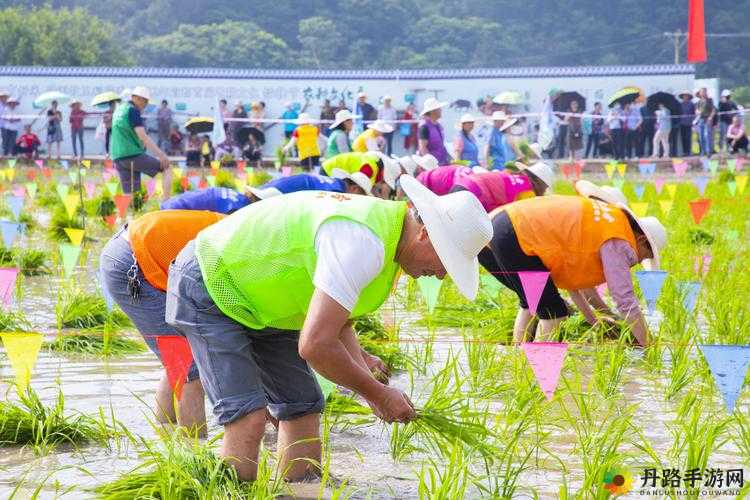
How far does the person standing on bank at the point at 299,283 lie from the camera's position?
11.4ft

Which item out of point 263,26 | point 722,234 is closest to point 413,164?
point 722,234

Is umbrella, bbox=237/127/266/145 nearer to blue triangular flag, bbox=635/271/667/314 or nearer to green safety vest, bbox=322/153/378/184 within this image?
green safety vest, bbox=322/153/378/184

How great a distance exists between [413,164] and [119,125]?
288 centimetres

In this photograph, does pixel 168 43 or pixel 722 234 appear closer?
pixel 722 234

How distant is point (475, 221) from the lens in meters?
3.66

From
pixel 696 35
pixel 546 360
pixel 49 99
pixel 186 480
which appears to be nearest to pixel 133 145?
pixel 546 360

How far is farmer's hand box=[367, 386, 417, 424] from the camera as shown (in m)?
3.72

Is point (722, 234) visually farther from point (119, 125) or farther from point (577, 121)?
point (577, 121)

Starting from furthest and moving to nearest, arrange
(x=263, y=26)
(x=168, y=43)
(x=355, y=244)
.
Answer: (x=263, y=26) → (x=168, y=43) → (x=355, y=244)

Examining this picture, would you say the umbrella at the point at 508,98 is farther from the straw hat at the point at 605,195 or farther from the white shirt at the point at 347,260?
the white shirt at the point at 347,260

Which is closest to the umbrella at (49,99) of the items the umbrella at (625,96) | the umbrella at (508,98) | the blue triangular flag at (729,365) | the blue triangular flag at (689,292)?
the umbrella at (508,98)

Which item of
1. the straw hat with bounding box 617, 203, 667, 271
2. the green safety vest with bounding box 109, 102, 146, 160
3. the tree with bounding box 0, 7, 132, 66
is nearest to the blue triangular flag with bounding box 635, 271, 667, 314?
the straw hat with bounding box 617, 203, 667, 271

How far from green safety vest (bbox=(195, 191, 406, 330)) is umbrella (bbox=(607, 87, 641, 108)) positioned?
20.5 meters

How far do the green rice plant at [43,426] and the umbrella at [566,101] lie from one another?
74.7 feet
